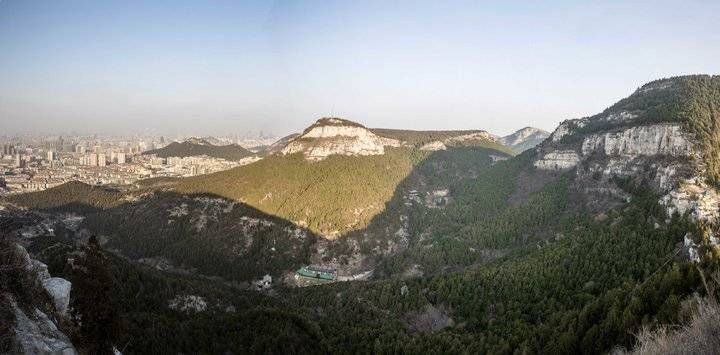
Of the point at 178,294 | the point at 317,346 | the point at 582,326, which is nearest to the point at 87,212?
the point at 178,294

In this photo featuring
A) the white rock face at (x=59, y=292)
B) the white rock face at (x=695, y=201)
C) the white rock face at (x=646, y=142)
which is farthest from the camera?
the white rock face at (x=646, y=142)

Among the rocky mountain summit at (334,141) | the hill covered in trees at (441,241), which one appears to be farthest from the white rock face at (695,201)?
the rocky mountain summit at (334,141)

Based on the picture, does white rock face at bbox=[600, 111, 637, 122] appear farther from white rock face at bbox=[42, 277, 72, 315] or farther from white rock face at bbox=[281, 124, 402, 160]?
white rock face at bbox=[42, 277, 72, 315]

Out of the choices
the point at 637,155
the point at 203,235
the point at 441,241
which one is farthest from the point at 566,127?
the point at 203,235

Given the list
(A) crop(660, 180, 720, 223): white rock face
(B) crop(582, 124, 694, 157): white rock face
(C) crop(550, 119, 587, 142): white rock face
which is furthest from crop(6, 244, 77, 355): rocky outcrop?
(C) crop(550, 119, 587, 142): white rock face

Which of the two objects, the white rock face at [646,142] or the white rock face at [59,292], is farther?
the white rock face at [646,142]

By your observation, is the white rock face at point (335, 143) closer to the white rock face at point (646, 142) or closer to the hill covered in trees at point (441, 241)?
the hill covered in trees at point (441, 241)

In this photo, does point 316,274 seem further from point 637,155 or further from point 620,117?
point 620,117

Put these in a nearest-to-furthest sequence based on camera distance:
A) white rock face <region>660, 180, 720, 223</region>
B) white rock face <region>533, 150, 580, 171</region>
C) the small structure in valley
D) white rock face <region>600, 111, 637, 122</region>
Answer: white rock face <region>660, 180, 720, 223</region>, the small structure in valley, white rock face <region>600, 111, 637, 122</region>, white rock face <region>533, 150, 580, 171</region>
